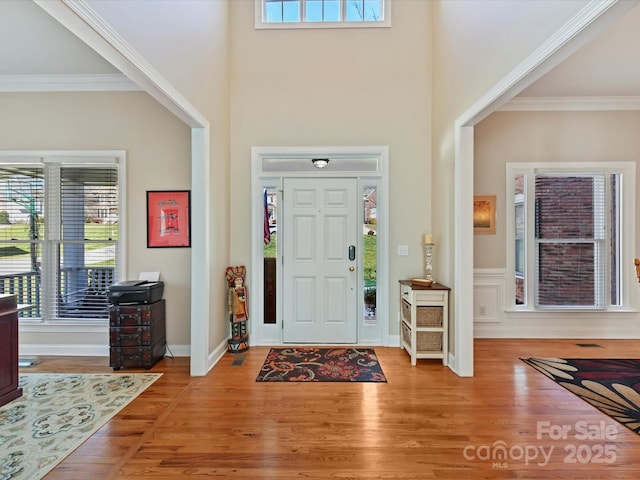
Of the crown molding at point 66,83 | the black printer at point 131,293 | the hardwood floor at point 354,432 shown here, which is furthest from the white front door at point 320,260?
the crown molding at point 66,83

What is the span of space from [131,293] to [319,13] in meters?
4.05

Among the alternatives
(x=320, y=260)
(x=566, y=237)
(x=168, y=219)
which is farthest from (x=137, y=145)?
(x=566, y=237)

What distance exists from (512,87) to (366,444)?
A: 2.77m

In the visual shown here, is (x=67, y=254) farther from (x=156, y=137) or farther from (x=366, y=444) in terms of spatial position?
(x=366, y=444)

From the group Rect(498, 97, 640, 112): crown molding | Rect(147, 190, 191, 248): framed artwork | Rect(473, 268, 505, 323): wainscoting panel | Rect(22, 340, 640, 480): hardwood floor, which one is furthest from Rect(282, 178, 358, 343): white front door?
Rect(498, 97, 640, 112): crown molding

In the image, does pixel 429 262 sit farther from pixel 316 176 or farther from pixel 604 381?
pixel 604 381

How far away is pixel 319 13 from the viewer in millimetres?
4219

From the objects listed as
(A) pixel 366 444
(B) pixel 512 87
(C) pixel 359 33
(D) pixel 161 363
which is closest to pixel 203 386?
(D) pixel 161 363

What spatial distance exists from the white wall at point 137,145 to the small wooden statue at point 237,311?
50 cm

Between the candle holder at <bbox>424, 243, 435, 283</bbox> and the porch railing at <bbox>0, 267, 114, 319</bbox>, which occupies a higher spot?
the candle holder at <bbox>424, 243, 435, 283</bbox>

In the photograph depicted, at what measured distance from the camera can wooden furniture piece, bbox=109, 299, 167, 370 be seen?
3420 millimetres

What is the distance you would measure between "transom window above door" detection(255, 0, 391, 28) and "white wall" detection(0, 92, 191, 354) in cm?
183

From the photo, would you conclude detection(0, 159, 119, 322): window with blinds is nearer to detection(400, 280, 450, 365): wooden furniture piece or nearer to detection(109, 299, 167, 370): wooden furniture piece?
detection(109, 299, 167, 370): wooden furniture piece

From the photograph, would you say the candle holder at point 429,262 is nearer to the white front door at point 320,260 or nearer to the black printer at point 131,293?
the white front door at point 320,260
